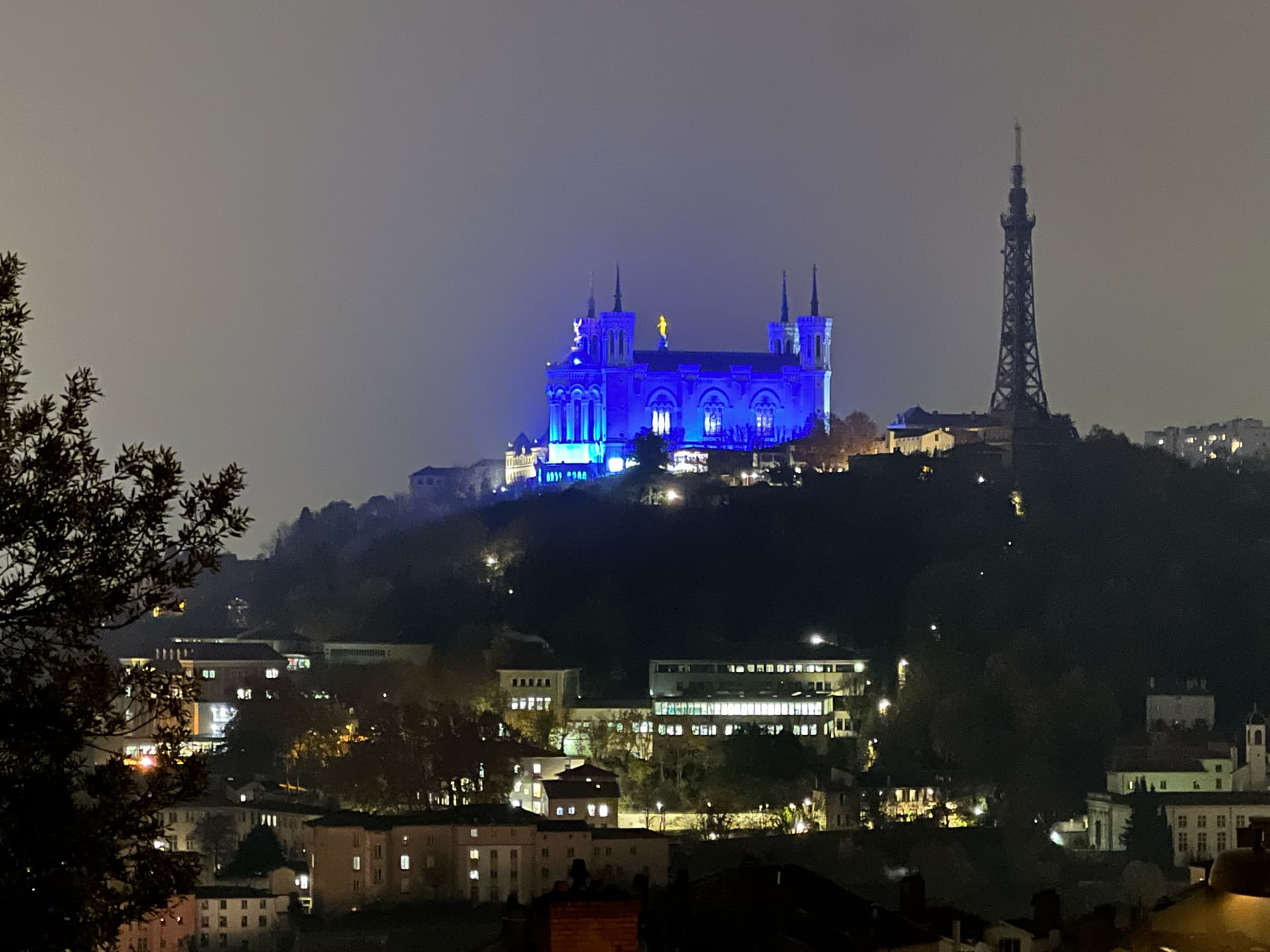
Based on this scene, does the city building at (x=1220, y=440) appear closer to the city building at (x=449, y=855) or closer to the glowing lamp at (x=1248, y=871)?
the city building at (x=449, y=855)

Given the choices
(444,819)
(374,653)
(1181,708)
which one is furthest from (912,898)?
(374,653)

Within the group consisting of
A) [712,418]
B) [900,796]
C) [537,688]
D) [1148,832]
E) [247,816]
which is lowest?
[1148,832]

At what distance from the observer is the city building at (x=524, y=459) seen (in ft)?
282

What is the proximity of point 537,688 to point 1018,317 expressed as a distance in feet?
99.4

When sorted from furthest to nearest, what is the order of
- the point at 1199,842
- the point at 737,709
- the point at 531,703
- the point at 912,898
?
1. the point at 531,703
2. the point at 737,709
3. the point at 1199,842
4. the point at 912,898

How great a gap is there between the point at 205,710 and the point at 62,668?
58.2m

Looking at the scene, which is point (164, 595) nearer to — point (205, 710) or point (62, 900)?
point (62, 900)

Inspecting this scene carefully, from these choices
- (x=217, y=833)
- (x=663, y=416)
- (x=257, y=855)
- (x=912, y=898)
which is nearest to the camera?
(x=912, y=898)

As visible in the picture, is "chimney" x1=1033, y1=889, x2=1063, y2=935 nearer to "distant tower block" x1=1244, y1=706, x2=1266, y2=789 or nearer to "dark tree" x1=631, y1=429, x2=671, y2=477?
"distant tower block" x1=1244, y1=706, x2=1266, y2=789

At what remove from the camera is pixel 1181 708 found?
63.2m

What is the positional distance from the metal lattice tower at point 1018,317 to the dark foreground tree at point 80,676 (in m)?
75.9

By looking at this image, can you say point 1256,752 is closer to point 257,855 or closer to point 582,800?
point 582,800

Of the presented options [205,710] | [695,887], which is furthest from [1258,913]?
[205,710]

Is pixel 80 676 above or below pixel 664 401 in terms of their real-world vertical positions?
below
